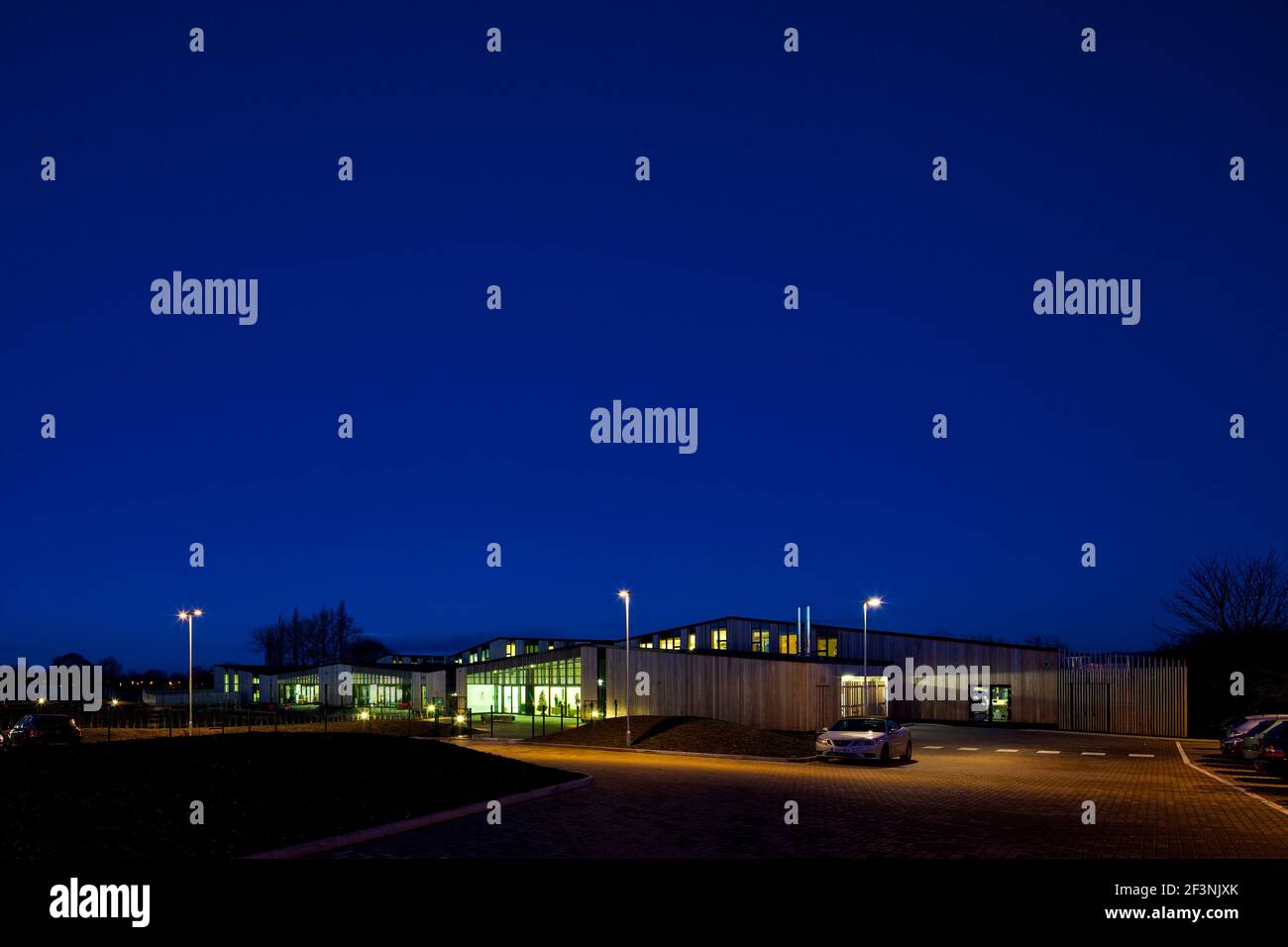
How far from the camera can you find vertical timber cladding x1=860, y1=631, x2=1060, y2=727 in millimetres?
50312

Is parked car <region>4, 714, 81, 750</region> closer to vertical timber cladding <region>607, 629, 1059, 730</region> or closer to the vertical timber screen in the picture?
vertical timber cladding <region>607, 629, 1059, 730</region>

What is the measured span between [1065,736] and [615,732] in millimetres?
19782

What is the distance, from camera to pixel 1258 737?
1076 inches

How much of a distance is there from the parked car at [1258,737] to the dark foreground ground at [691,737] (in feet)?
41.1

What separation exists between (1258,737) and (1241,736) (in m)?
3.26

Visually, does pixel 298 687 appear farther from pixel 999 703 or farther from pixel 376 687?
pixel 999 703

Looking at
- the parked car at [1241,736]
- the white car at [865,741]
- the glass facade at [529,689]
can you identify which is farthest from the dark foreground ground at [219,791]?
the glass facade at [529,689]

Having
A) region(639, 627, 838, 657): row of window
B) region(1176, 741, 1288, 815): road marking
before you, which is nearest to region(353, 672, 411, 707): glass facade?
region(639, 627, 838, 657): row of window

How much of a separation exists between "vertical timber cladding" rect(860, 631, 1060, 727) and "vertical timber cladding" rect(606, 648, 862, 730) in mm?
6630

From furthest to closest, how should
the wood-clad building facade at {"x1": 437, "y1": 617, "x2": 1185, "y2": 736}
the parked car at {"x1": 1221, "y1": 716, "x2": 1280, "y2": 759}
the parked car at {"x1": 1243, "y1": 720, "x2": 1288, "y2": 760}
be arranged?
1. the wood-clad building facade at {"x1": 437, "y1": 617, "x2": 1185, "y2": 736}
2. the parked car at {"x1": 1221, "y1": 716, "x2": 1280, "y2": 759}
3. the parked car at {"x1": 1243, "y1": 720, "x2": 1288, "y2": 760}

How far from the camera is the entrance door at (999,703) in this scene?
2042 inches

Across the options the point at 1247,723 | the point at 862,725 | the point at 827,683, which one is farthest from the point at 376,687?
the point at 1247,723
